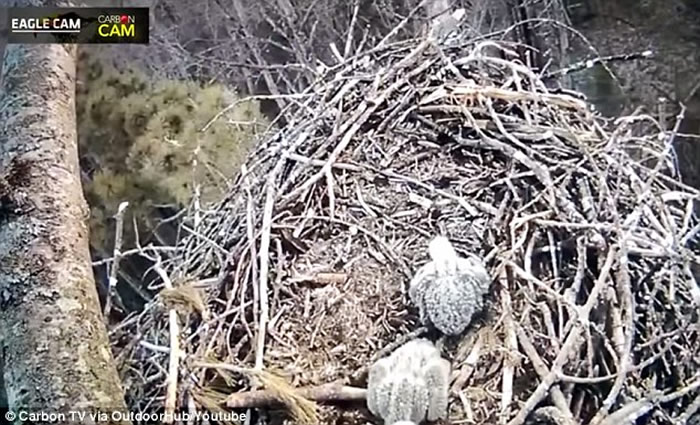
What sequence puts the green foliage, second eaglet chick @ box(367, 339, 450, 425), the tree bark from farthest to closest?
the green foliage < second eaglet chick @ box(367, 339, 450, 425) < the tree bark

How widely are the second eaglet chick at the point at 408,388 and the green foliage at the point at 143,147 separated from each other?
521 mm

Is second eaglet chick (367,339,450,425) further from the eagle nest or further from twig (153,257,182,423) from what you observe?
twig (153,257,182,423)

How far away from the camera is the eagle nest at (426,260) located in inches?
26.4

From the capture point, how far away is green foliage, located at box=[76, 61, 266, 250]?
1076 millimetres

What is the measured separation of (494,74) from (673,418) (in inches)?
19.2

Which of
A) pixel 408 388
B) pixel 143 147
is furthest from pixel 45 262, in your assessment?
pixel 143 147

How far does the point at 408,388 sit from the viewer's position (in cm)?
65

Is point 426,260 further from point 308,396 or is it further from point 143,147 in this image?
point 143,147

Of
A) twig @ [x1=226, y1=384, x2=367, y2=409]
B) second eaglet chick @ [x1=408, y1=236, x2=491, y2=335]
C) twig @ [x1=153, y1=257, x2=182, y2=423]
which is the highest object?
second eaglet chick @ [x1=408, y1=236, x2=491, y2=335]

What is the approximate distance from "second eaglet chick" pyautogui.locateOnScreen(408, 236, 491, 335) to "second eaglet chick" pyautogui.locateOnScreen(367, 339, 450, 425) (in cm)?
5

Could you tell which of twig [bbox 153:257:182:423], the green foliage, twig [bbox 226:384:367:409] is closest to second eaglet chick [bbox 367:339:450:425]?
twig [bbox 226:384:367:409]

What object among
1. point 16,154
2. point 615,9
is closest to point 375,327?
point 16,154

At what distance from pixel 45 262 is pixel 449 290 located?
0.34 metres

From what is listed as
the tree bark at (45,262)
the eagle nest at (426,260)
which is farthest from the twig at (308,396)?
the tree bark at (45,262)
